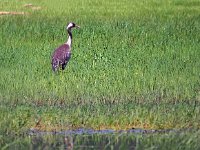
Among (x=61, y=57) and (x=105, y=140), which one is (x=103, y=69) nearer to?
(x=61, y=57)

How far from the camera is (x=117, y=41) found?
2033cm

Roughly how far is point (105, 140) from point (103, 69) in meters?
4.93

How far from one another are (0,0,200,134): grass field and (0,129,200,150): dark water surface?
0.22 meters

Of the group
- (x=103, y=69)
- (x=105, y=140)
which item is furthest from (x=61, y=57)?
(x=105, y=140)

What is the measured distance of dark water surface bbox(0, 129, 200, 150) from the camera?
33.5 feet

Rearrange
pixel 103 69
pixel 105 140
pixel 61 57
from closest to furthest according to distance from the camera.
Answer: pixel 105 140
pixel 103 69
pixel 61 57

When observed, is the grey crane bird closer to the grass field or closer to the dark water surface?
the grass field

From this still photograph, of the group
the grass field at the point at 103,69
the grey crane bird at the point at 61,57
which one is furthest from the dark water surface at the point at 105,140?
the grey crane bird at the point at 61,57

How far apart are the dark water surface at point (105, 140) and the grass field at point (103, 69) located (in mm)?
225

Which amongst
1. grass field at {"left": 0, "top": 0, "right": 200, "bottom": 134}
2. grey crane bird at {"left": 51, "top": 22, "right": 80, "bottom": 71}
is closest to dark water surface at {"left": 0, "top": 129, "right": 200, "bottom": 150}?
grass field at {"left": 0, "top": 0, "right": 200, "bottom": 134}

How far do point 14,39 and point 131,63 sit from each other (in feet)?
15.8

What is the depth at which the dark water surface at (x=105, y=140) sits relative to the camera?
1022cm

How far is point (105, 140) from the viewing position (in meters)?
10.7

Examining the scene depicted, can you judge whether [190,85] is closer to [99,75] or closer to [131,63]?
[99,75]
